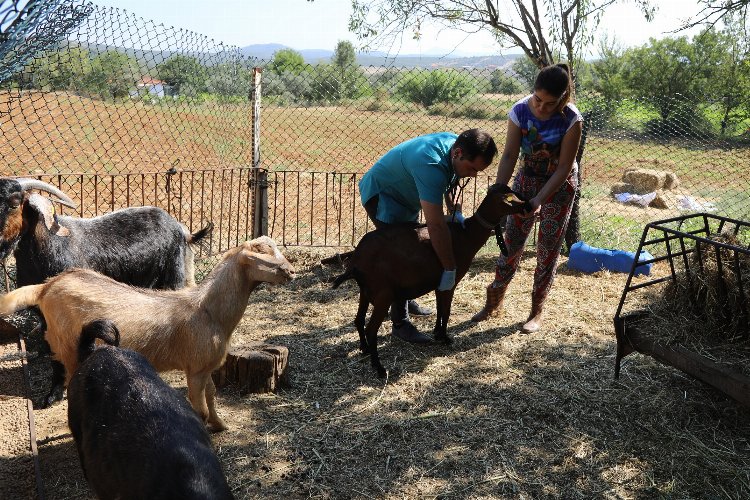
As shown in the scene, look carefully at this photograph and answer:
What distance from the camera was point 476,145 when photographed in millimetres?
4703

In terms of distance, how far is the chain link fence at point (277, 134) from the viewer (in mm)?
6984

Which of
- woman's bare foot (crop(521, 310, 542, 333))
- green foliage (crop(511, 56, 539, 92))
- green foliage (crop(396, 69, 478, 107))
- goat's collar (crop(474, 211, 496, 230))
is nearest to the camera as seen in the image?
goat's collar (crop(474, 211, 496, 230))

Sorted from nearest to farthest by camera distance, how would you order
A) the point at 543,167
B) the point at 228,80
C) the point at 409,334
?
the point at 543,167
the point at 409,334
the point at 228,80

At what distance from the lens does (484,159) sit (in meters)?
4.75

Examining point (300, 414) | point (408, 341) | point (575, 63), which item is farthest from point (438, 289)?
point (575, 63)

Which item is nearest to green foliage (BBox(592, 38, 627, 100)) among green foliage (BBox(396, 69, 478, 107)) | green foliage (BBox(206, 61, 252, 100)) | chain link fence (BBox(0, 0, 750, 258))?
chain link fence (BBox(0, 0, 750, 258))

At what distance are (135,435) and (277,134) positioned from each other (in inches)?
699

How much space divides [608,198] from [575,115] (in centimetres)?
875

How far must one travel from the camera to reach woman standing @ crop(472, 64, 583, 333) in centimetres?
518

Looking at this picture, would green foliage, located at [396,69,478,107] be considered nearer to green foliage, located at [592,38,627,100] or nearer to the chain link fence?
the chain link fence

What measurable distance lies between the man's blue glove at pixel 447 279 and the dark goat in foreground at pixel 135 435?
2.43m

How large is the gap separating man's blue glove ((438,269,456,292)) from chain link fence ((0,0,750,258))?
2.52 metres

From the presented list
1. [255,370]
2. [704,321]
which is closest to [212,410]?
[255,370]

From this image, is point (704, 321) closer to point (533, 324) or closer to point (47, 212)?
point (533, 324)
